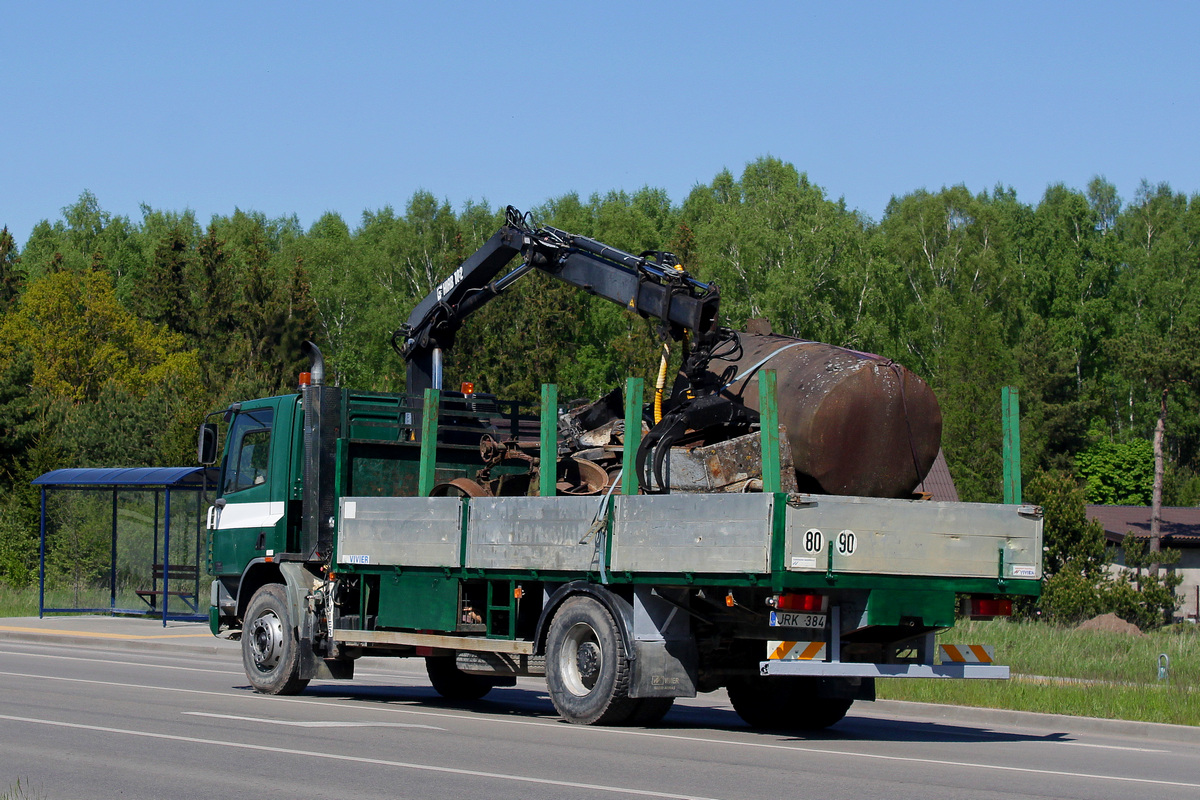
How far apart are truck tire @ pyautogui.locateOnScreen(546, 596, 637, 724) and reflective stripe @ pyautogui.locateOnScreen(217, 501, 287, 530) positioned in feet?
13.8

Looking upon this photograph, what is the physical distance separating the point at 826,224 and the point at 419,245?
21.3 m

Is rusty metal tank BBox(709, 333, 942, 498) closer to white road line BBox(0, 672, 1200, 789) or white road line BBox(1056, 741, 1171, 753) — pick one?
white road line BBox(0, 672, 1200, 789)

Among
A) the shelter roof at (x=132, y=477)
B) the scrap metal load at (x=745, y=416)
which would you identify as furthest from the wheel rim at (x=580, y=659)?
the shelter roof at (x=132, y=477)

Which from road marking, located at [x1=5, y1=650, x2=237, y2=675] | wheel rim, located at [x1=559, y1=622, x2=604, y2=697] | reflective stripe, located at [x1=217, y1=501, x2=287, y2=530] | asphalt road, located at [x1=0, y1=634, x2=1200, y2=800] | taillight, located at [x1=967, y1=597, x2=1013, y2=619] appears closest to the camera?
asphalt road, located at [x1=0, y1=634, x2=1200, y2=800]

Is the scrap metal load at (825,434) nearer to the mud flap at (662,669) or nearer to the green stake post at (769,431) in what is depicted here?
Answer: the green stake post at (769,431)

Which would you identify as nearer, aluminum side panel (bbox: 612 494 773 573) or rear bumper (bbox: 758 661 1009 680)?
aluminum side panel (bbox: 612 494 773 573)

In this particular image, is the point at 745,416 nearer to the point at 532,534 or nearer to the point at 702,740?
the point at 532,534

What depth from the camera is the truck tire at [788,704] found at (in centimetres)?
1304

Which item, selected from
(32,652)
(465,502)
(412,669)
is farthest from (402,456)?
(32,652)

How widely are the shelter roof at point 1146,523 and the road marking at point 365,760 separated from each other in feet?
146

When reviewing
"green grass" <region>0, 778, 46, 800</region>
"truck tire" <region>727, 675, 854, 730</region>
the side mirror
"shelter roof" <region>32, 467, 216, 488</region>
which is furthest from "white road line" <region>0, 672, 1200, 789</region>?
"shelter roof" <region>32, 467, 216, 488</region>

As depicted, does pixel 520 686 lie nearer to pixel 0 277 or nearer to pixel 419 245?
pixel 419 245

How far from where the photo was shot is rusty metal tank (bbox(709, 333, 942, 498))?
12.0m

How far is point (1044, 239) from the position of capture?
3125 inches
